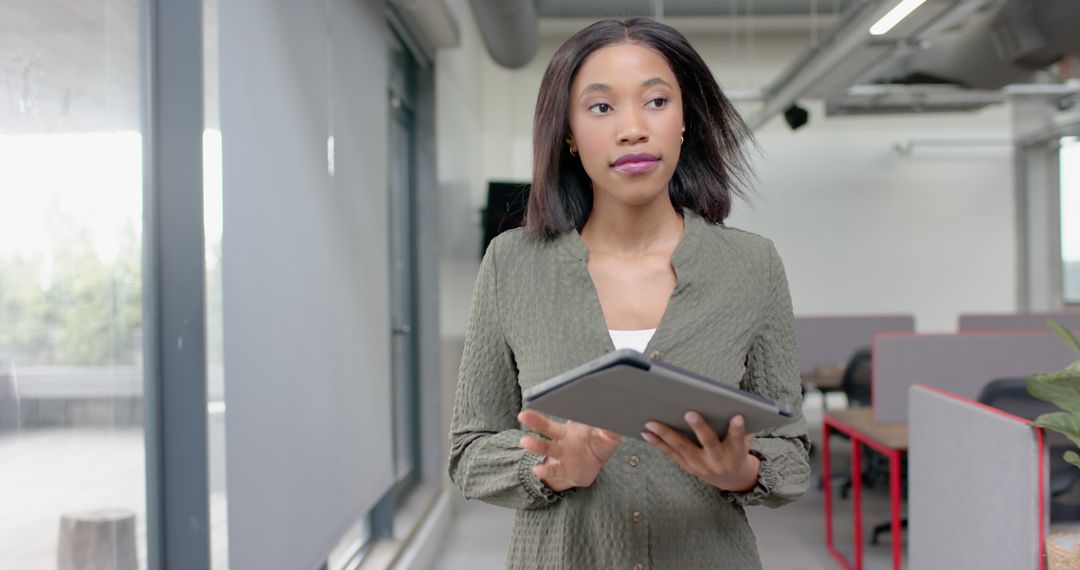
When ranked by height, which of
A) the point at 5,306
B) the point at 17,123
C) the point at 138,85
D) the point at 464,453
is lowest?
the point at 464,453

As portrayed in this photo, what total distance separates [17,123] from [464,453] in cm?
91

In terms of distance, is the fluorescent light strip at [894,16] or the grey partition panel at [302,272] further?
the fluorescent light strip at [894,16]

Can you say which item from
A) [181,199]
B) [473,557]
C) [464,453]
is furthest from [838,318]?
[464,453]

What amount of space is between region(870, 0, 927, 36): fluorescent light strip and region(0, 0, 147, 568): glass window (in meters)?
2.94

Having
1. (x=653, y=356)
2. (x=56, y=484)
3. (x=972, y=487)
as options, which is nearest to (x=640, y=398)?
(x=653, y=356)

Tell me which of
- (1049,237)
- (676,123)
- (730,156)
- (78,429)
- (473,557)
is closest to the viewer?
(676,123)

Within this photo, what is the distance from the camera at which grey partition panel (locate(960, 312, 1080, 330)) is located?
543 centimetres

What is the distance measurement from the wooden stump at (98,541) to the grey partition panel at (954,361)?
10.3 ft

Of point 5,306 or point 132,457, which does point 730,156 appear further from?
point 132,457

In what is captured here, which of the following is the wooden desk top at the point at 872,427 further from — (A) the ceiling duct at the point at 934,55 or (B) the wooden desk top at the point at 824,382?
(A) the ceiling duct at the point at 934,55

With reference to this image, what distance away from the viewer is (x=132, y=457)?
1729 millimetres

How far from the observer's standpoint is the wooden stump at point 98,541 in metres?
1.52

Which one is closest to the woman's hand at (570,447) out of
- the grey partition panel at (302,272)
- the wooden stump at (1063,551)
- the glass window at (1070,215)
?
the grey partition panel at (302,272)

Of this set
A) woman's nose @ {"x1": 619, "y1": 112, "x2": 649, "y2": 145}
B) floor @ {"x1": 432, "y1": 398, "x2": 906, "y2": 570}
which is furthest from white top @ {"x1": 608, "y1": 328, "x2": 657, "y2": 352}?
floor @ {"x1": 432, "y1": 398, "x2": 906, "y2": 570}
